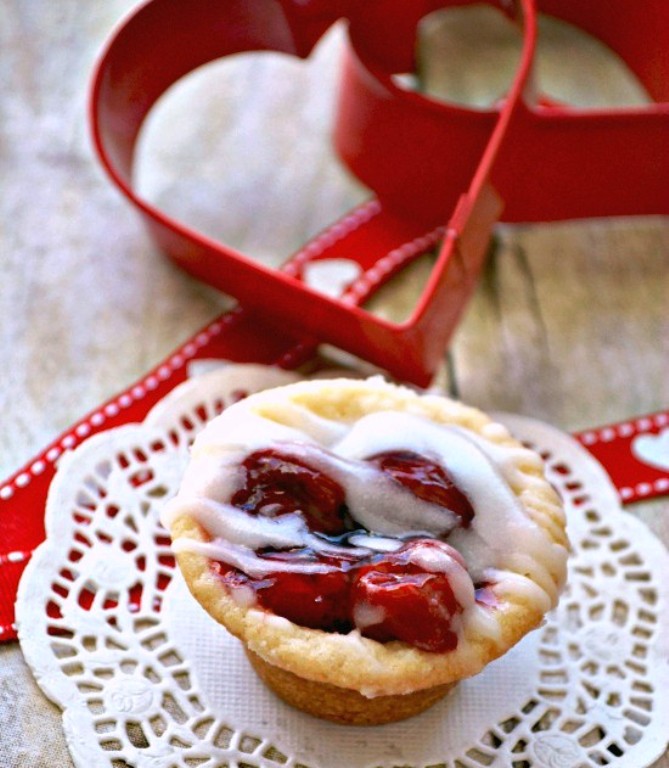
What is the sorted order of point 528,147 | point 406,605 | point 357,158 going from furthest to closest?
1. point 357,158
2. point 528,147
3. point 406,605

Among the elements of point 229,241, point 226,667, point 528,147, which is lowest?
point 226,667

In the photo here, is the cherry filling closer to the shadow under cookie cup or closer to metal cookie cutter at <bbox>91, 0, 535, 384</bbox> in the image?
the shadow under cookie cup

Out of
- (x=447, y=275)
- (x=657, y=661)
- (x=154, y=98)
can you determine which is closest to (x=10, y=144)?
(x=154, y=98)

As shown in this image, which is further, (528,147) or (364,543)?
(528,147)

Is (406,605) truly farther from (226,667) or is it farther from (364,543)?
(226,667)

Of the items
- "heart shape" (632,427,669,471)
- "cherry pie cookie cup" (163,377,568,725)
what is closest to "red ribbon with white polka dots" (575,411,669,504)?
"heart shape" (632,427,669,471)

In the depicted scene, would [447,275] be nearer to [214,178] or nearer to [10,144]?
[214,178]

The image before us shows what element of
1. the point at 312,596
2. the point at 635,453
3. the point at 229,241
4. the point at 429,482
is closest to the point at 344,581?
the point at 312,596

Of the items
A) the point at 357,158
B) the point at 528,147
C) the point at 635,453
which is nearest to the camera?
the point at 635,453

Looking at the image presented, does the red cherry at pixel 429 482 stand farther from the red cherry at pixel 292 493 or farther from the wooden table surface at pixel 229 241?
the wooden table surface at pixel 229 241
